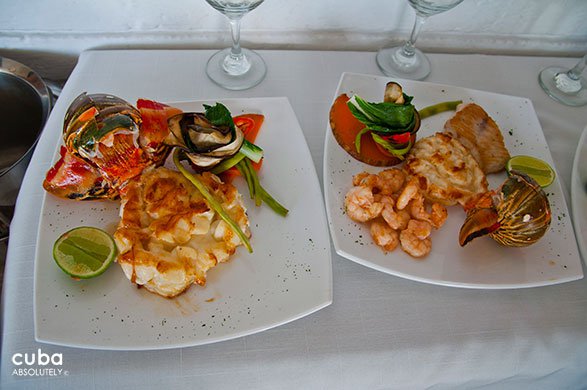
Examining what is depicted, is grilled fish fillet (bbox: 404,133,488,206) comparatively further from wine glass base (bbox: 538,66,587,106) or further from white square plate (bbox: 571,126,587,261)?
wine glass base (bbox: 538,66,587,106)

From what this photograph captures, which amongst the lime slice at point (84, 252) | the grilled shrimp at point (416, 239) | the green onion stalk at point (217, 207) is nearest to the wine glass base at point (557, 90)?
the grilled shrimp at point (416, 239)

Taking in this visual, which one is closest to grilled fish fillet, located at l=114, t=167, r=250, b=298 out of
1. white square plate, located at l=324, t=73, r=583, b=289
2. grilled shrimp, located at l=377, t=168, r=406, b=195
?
white square plate, located at l=324, t=73, r=583, b=289

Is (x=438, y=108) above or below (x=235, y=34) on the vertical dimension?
below

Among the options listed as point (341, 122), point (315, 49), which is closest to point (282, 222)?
point (341, 122)

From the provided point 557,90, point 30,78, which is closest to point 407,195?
point 557,90

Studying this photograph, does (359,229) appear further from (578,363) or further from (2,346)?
(2,346)

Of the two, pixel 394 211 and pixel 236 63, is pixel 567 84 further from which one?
pixel 236 63
